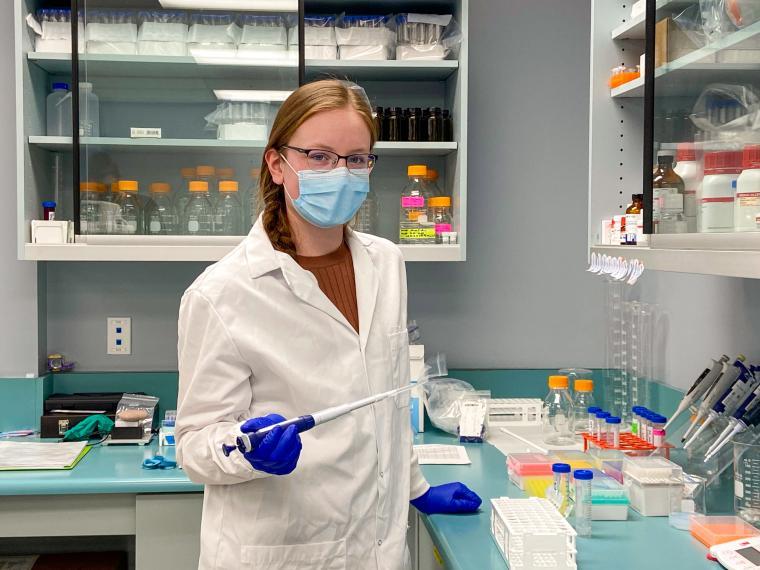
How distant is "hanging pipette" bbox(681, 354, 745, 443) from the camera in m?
1.99

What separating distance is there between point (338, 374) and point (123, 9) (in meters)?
1.54

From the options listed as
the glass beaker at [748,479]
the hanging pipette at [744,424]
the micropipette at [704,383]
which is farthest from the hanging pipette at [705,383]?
the glass beaker at [748,479]

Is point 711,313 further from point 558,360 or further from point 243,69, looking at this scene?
point 243,69

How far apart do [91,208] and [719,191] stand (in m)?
1.78

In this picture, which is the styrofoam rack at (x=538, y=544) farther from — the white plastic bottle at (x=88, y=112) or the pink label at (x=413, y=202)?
the white plastic bottle at (x=88, y=112)

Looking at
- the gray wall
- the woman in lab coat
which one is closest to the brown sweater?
the woman in lab coat

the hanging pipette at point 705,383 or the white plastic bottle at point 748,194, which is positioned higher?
the white plastic bottle at point 748,194

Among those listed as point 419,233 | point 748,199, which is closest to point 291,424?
point 748,199

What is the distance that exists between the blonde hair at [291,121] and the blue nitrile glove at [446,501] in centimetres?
61

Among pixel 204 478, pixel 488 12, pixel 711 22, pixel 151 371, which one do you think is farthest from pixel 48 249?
pixel 711 22

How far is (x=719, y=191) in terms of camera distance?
59.9 inches

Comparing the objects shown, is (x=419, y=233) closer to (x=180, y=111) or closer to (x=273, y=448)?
(x=180, y=111)

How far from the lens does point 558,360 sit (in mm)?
3102

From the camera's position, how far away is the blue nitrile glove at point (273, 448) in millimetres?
1370
